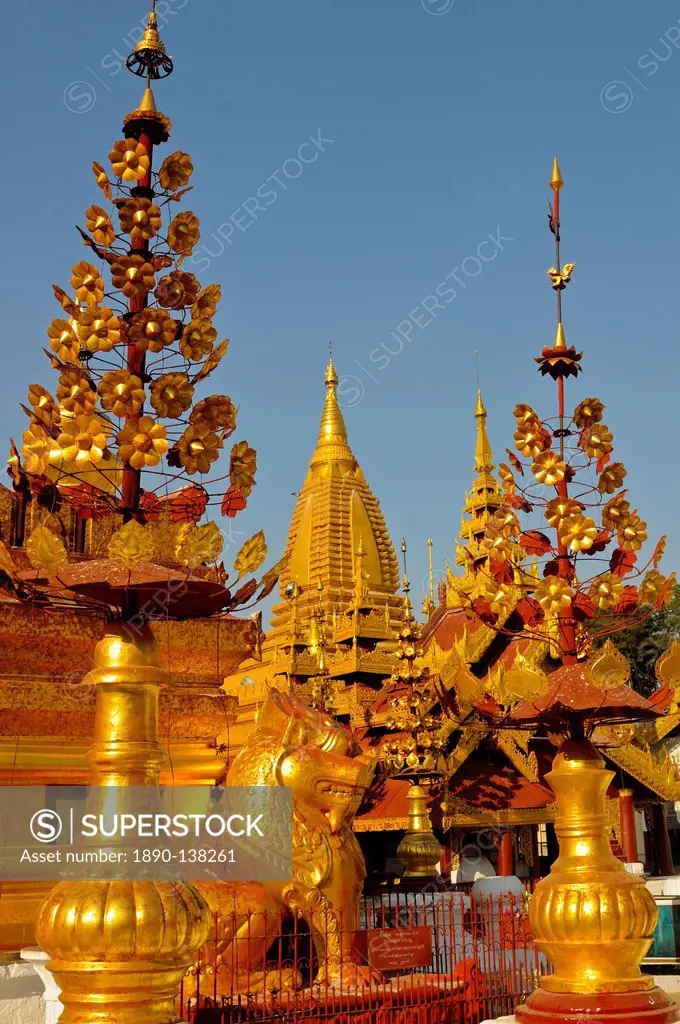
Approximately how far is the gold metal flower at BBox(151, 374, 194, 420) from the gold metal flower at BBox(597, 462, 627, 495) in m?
3.16

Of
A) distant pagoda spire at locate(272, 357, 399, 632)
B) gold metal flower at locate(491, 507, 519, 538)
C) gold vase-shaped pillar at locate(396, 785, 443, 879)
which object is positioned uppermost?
distant pagoda spire at locate(272, 357, 399, 632)

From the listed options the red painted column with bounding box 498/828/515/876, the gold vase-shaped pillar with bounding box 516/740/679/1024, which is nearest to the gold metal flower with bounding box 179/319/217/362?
the gold vase-shaped pillar with bounding box 516/740/679/1024

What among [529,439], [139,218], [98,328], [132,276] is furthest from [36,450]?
[529,439]

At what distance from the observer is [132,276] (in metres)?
4.79

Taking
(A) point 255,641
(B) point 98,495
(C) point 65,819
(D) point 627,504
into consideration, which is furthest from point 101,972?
(A) point 255,641

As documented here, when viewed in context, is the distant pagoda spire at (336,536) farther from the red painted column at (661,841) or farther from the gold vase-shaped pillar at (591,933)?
the gold vase-shaped pillar at (591,933)

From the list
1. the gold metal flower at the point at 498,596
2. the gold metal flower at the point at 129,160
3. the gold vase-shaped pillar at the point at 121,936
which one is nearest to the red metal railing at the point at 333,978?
the gold metal flower at the point at 498,596

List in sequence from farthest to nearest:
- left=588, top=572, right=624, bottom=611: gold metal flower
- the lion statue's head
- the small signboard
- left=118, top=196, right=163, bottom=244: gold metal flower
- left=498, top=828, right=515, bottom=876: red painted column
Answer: left=498, top=828, right=515, bottom=876: red painted column
the lion statue's head
the small signboard
left=588, top=572, right=624, bottom=611: gold metal flower
left=118, top=196, right=163, bottom=244: gold metal flower

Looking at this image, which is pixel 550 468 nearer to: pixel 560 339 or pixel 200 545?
pixel 560 339

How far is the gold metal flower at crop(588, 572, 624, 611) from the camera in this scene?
6477 mm

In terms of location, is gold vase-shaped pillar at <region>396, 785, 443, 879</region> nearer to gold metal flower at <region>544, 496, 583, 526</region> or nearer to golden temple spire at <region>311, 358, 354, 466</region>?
gold metal flower at <region>544, 496, 583, 526</region>

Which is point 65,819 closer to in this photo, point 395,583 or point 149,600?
point 149,600

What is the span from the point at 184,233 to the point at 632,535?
11.1 ft

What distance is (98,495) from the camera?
15.6 feet
